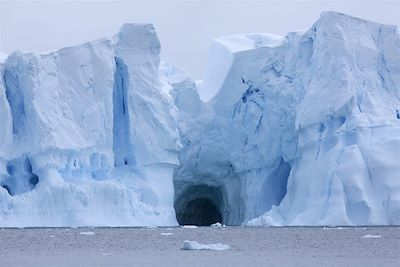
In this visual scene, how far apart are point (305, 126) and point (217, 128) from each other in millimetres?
4499

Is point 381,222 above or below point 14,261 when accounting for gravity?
below

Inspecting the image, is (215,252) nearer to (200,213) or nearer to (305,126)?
(305,126)

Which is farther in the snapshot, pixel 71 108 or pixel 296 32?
pixel 296 32

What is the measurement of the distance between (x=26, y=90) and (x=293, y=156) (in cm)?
777

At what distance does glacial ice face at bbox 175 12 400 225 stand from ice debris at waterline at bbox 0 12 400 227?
0.04 m

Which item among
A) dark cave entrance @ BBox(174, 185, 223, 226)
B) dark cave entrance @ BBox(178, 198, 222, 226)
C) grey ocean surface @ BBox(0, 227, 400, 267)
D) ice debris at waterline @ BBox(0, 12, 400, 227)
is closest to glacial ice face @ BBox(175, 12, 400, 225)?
ice debris at waterline @ BBox(0, 12, 400, 227)

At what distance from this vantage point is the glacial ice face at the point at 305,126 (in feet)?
66.3

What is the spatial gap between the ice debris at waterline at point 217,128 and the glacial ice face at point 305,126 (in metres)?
0.04

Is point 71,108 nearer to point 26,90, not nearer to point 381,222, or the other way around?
point 26,90

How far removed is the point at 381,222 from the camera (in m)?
19.8

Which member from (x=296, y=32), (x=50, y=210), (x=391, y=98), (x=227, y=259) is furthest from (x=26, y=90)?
(x=227, y=259)

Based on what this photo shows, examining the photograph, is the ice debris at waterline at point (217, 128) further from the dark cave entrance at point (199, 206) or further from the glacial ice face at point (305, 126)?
the dark cave entrance at point (199, 206)

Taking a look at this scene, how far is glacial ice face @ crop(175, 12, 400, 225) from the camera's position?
20219mm

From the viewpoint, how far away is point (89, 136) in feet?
73.4
